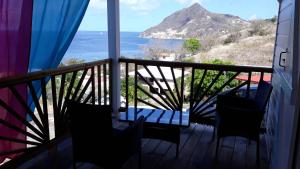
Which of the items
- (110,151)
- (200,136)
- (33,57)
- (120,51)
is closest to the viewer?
(110,151)

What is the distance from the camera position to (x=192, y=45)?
14.3 feet

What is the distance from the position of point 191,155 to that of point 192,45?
2.05 meters

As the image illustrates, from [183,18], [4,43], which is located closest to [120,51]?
[183,18]

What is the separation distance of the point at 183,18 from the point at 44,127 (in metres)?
2.96

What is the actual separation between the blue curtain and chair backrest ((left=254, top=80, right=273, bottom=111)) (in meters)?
2.28

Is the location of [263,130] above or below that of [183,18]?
below

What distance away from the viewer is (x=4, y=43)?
2.28 metres

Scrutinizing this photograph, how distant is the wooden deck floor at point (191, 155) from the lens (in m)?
2.71

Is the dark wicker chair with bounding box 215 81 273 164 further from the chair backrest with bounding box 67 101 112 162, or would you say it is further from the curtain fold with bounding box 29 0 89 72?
the curtain fold with bounding box 29 0 89 72

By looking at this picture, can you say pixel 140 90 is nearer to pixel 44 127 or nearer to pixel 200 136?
pixel 200 136

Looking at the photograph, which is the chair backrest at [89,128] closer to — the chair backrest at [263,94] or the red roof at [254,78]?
the chair backrest at [263,94]

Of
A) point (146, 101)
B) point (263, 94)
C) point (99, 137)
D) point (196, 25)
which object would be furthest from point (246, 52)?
point (99, 137)

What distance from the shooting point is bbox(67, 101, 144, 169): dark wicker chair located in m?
1.91

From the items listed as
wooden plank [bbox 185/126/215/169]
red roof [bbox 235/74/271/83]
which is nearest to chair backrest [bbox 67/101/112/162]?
wooden plank [bbox 185/126/215/169]
